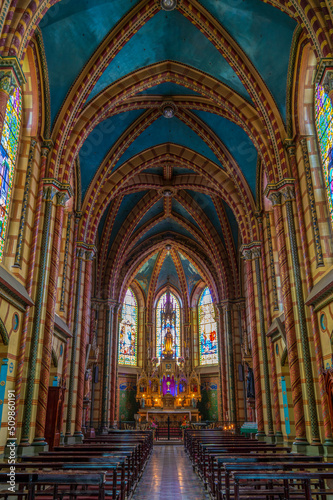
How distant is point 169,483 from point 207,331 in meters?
27.1

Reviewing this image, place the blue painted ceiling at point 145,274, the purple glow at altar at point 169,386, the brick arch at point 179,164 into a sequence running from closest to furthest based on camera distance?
the brick arch at point 179,164 → the purple glow at altar at point 169,386 → the blue painted ceiling at point 145,274

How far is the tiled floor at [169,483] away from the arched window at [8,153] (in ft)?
22.3

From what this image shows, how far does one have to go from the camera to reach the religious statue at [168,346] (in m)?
36.3

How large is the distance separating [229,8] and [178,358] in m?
28.3

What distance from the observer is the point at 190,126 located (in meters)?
20.8

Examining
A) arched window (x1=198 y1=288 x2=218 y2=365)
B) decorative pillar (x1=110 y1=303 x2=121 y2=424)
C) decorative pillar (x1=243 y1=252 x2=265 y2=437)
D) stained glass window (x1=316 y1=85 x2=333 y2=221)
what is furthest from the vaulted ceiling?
arched window (x1=198 y1=288 x2=218 y2=365)

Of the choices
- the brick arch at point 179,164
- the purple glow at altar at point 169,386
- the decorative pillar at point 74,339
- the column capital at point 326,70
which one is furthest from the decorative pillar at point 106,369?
the column capital at point 326,70

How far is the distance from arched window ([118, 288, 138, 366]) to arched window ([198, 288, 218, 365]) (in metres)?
5.81

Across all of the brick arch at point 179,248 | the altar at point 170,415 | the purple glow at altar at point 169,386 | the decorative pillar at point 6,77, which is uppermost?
the brick arch at point 179,248

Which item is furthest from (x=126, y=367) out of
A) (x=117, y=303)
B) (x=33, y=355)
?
(x=33, y=355)

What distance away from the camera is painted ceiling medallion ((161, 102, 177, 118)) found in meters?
19.5

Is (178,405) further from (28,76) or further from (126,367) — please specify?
(28,76)

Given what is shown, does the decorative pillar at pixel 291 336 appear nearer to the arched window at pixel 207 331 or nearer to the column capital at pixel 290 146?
the column capital at pixel 290 146

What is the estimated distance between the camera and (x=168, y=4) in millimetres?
14422
